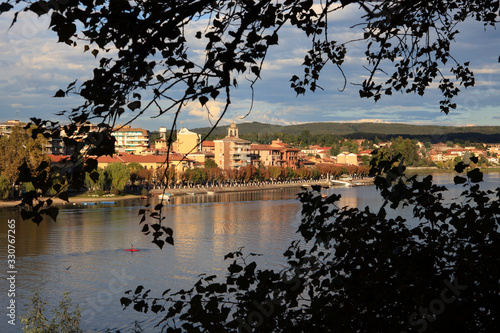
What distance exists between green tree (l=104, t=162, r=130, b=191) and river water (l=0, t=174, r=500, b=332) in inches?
592

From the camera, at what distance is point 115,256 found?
18.9 meters

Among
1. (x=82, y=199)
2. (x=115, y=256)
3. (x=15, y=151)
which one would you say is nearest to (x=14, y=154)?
(x=15, y=151)

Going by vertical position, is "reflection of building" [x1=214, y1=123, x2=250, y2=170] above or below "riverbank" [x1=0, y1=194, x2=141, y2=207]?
above

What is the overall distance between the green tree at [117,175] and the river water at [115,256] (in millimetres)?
15041

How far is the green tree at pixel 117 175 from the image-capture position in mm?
47938

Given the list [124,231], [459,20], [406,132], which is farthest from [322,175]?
[459,20]

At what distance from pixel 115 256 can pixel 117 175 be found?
99.5ft

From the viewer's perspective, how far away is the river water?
43.2 ft

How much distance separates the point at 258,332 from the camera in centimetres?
237

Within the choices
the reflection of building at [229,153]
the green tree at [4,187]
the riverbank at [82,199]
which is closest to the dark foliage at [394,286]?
the riverbank at [82,199]

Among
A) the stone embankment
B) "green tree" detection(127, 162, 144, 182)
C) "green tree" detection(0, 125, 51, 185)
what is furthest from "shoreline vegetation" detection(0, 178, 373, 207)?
"green tree" detection(127, 162, 144, 182)

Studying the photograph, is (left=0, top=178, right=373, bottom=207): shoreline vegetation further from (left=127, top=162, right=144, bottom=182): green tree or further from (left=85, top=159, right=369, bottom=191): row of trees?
(left=127, top=162, right=144, bottom=182): green tree

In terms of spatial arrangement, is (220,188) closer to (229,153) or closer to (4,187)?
(229,153)

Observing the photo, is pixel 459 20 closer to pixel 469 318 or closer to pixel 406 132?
pixel 469 318
